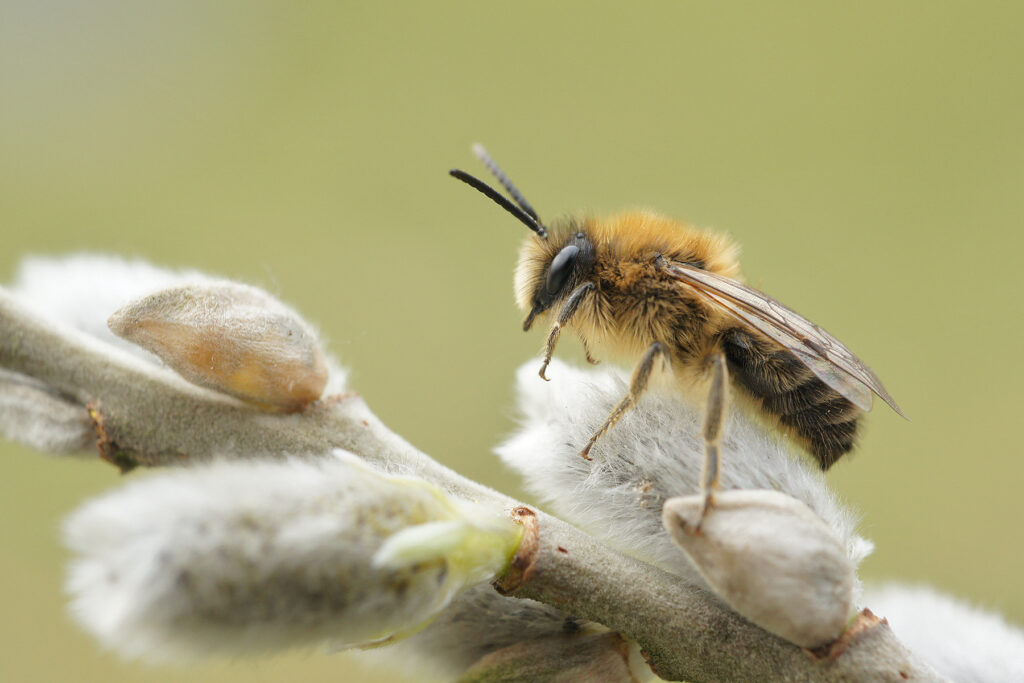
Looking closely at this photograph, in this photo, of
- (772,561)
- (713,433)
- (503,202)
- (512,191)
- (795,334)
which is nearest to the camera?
(772,561)

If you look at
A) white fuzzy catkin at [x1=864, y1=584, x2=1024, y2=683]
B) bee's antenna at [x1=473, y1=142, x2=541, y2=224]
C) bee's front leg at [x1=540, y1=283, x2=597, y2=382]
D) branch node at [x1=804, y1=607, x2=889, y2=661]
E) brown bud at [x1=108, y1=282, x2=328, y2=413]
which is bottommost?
brown bud at [x1=108, y1=282, x2=328, y2=413]

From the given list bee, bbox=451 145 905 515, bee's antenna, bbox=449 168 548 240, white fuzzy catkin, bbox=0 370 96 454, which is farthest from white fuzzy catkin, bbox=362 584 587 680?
bee's antenna, bbox=449 168 548 240

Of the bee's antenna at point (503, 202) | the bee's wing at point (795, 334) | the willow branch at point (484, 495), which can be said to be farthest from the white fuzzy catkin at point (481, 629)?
the bee's antenna at point (503, 202)

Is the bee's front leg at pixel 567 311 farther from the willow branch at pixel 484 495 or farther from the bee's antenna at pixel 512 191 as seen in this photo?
the willow branch at pixel 484 495

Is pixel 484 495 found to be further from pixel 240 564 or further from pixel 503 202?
pixel 503 202

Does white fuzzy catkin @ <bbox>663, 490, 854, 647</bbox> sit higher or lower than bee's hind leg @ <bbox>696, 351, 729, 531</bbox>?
lower

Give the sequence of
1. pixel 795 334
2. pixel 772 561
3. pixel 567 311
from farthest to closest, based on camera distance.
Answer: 1. pixel 567 311
2. pixel 795 334
3. pixel 772 561

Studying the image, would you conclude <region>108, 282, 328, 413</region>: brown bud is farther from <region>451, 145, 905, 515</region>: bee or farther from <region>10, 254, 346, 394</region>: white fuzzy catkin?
<region>451, 145, 905, 515</region>: bee

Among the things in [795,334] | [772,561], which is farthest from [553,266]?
[772,561]
